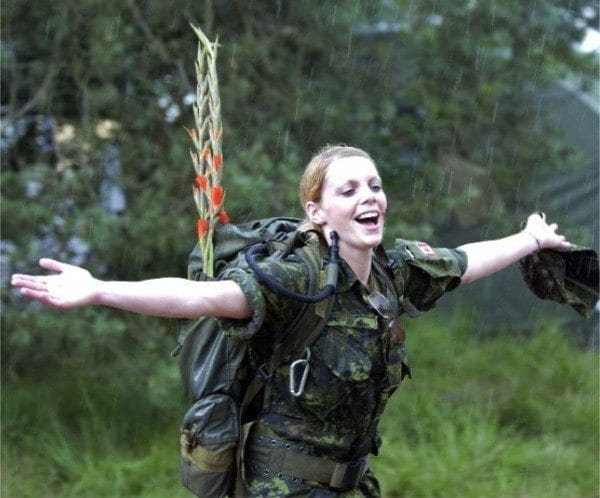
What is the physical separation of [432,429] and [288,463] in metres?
3.48

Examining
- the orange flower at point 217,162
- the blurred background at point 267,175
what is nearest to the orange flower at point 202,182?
the orange flower at point 217,162

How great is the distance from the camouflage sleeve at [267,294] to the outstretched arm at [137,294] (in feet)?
0.09

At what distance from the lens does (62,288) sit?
271 cm

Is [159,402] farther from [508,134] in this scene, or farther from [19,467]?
[508,134]

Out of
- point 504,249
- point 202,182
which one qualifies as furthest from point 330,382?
point 504,249

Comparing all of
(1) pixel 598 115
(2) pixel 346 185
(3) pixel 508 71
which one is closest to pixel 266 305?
(2) pixel 346 185

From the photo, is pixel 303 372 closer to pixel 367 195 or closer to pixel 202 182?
pixel 367 195

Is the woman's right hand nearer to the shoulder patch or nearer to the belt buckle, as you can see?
the belt buckle

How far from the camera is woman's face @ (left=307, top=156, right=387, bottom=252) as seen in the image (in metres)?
3.18

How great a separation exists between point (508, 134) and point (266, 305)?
4453mm

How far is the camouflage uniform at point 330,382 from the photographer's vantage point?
10.3 feet

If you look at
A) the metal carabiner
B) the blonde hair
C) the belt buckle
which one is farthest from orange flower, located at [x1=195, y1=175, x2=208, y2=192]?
the belt buckle

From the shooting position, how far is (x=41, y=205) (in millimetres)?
6391

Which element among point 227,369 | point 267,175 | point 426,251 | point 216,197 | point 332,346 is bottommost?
point 227,369
